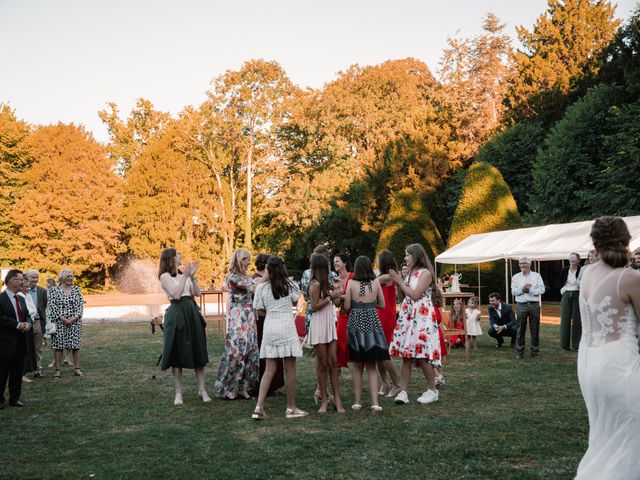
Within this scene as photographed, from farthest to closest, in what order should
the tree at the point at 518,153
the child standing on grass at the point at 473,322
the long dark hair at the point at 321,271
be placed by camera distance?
the tree at the point at 518,153
the child standing on grass at the point at 473,322
the long dark hair at the point at 321,271

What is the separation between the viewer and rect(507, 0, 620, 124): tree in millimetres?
37031

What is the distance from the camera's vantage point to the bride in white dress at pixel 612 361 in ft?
12.6

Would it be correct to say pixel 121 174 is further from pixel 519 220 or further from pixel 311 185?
pixel 519 220

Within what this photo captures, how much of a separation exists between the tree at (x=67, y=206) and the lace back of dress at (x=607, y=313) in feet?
149

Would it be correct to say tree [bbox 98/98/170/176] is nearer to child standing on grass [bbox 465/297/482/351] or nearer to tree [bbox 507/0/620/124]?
tree [bbox 507/0/620/124]

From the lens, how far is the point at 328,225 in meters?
42.7

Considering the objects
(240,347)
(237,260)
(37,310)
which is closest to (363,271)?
(237,260)

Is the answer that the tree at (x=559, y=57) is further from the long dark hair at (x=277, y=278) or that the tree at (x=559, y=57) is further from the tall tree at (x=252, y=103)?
the long dark hair at (x=277, y=278)

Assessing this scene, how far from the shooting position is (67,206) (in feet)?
151

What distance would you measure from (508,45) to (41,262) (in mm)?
36373

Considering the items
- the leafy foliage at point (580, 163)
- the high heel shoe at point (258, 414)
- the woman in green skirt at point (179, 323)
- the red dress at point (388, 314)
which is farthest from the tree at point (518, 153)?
the high heel shoe at point (258, 414)

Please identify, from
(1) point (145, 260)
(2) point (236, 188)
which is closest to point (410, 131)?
(2) point (236, 188)

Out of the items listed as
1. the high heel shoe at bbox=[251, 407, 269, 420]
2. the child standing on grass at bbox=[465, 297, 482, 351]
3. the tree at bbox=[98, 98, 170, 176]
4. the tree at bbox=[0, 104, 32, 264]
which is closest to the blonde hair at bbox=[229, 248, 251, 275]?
the high heel shoe at bbox=[251, 407, 269, 420]

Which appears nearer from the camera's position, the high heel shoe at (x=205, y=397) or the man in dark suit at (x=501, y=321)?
the high heel shoe at (x=205, y=397)
